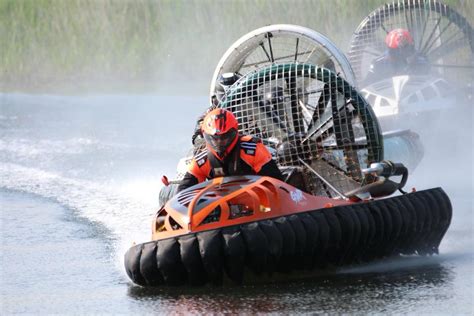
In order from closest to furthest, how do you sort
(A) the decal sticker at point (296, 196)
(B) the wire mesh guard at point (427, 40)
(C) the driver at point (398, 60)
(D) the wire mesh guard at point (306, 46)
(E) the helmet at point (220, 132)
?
(A) the decal sticker at point (296, 196) < (E) the helmet at point (220, 132) < (D) the wire mesh guard at point (306, 46) < (B) the wire mesh guard at point (427, 40) < (C) the driver at point (398, 60)

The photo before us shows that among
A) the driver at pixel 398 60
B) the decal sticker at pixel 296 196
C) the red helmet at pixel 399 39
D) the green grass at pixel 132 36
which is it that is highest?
the green grass at pixel 132 36

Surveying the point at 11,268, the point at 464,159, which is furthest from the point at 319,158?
the point at 464,159

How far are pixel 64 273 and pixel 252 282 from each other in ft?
4.84

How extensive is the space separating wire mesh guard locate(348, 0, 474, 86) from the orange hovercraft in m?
5.94

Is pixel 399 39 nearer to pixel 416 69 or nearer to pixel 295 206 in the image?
pixel 416 69

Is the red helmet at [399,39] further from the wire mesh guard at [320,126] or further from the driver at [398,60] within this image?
the wire mesh guard at [320,126]

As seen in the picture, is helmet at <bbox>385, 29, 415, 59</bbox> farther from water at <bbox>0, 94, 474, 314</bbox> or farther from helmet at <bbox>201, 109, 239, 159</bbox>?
helmet at <bbox>201, 109, 239, 159</bbox>

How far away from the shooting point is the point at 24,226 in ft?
36.4

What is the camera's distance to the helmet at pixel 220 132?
895 centimetres

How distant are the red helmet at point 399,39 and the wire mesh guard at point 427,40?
0.10 metres

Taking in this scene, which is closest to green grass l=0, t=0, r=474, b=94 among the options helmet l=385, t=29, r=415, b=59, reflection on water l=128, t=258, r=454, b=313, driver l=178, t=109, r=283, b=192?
helmet l=385, t=29, r=415, b=59

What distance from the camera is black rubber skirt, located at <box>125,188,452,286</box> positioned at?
792cm

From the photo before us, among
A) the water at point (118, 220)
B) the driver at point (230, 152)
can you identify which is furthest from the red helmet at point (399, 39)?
the driver at point (230, 152)

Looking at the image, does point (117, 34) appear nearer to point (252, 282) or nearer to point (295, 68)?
point (295, 68)
